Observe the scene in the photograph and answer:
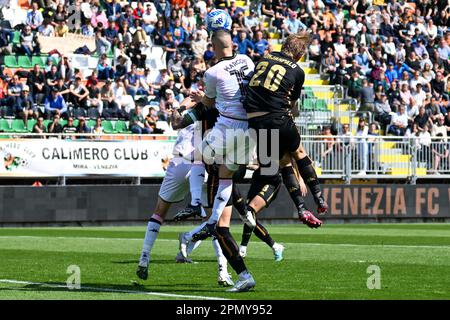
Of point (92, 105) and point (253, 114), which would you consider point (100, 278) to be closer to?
point (253, 114)

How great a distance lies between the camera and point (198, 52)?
3419 centimetres

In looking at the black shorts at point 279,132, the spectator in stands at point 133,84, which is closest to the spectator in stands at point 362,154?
the spectator in stands at point 133,84

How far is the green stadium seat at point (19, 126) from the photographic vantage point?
93.7 feet

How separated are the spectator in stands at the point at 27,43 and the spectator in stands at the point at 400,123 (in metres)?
10.8

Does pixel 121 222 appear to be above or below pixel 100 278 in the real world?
below

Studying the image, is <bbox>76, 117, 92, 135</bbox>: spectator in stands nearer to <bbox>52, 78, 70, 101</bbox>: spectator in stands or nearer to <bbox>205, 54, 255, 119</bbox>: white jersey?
<bbox>52, 78, 70, 101</bbox>: spectator in stands

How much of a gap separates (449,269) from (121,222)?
15376 millimetres

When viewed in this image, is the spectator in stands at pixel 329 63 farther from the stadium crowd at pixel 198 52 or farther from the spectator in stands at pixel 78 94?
the spectator in stands at pixel 78 94

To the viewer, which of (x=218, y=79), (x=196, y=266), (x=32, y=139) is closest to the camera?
(x=218, y=79)

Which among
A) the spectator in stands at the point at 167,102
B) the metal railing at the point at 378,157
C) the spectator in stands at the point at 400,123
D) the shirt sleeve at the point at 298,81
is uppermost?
the shirt sleeve at the point at 298,81

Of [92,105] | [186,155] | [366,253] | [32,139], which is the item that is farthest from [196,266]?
[92,105]

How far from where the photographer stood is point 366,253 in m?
17.1

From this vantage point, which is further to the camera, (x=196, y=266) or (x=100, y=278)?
(x=196, y=266)

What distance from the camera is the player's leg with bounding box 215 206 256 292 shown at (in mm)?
11289
